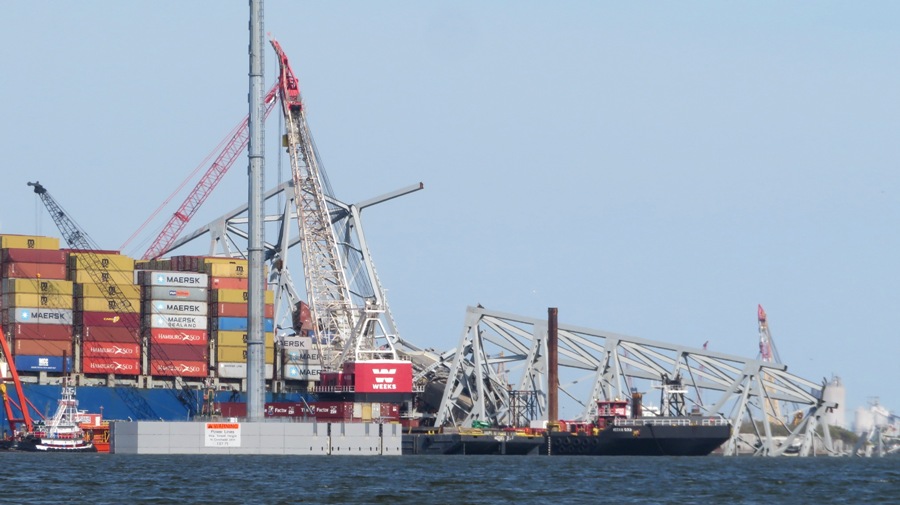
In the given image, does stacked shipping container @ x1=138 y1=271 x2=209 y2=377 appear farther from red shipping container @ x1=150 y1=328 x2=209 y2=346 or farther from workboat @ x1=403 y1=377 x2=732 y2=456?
workboat @ x1=403 y1=377 x2=732 y2=456

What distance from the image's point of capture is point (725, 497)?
84375 mm

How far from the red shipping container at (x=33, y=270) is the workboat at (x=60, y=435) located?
11.9 m

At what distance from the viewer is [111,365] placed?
15012cm

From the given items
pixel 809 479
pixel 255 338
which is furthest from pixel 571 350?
pixel 809 479

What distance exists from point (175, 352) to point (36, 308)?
1313 centimetres

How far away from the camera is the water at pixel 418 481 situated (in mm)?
81125

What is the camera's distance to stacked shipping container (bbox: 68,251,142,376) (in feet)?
488

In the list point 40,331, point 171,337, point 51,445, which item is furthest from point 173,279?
point 51,445

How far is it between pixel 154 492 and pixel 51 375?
6891 centimetres

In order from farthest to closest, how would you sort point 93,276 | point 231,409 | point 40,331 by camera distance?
1. point 93,276
2. point 40,331
3. point 231,409

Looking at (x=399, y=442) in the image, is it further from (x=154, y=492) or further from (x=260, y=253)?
(x=154, y=492)

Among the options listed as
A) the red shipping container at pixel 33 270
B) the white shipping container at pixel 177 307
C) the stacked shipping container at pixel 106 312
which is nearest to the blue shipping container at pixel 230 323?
the white shipping container at pixel 177 307

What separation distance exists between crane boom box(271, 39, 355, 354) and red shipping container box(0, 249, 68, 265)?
25.1m

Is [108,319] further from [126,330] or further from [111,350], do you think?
[111,350]
